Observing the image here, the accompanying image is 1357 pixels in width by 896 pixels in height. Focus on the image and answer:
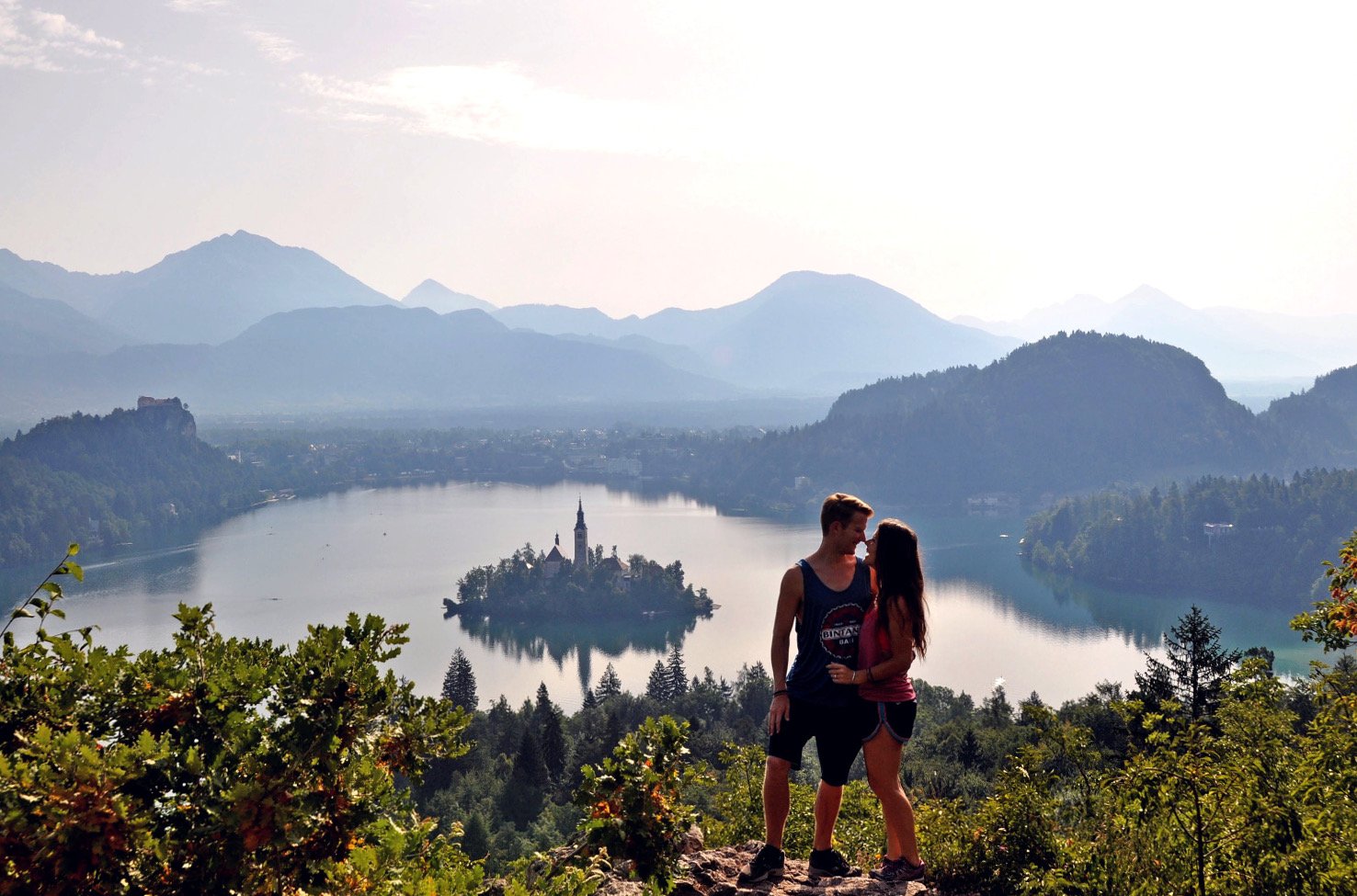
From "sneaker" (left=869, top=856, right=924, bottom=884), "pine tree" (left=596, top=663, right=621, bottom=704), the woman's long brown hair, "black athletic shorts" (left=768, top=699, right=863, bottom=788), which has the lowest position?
"pine tree" (left=596, top=663, right=621, bottom=704)

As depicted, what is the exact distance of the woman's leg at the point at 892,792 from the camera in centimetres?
343

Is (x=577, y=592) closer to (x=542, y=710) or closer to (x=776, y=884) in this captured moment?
(x=542, y=710)

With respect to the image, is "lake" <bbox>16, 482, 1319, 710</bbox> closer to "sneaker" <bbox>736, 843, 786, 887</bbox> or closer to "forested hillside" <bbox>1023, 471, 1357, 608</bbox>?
"forested hillside" <bbox>1023, 471, 1357, 608</bbox>

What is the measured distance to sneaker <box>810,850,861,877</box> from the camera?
3506mm

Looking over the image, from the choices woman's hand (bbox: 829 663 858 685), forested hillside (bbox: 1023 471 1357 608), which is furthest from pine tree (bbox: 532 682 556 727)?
forested hillside (bbox: 1023 471 1357 608)

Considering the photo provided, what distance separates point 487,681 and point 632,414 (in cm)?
16048

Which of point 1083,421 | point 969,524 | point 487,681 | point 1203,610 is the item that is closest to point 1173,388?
point 1083,421

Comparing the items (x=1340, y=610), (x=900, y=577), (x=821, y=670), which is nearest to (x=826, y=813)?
(x=821, y=670)

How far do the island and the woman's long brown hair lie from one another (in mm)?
44310

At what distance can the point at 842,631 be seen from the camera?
343 centimetres

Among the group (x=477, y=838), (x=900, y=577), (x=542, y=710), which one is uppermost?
(x=900, y=577)

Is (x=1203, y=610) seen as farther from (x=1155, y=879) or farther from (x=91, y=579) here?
(x=91, y=579)

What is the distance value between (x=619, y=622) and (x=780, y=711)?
45318 mm

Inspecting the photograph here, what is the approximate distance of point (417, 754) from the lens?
8.42ft
